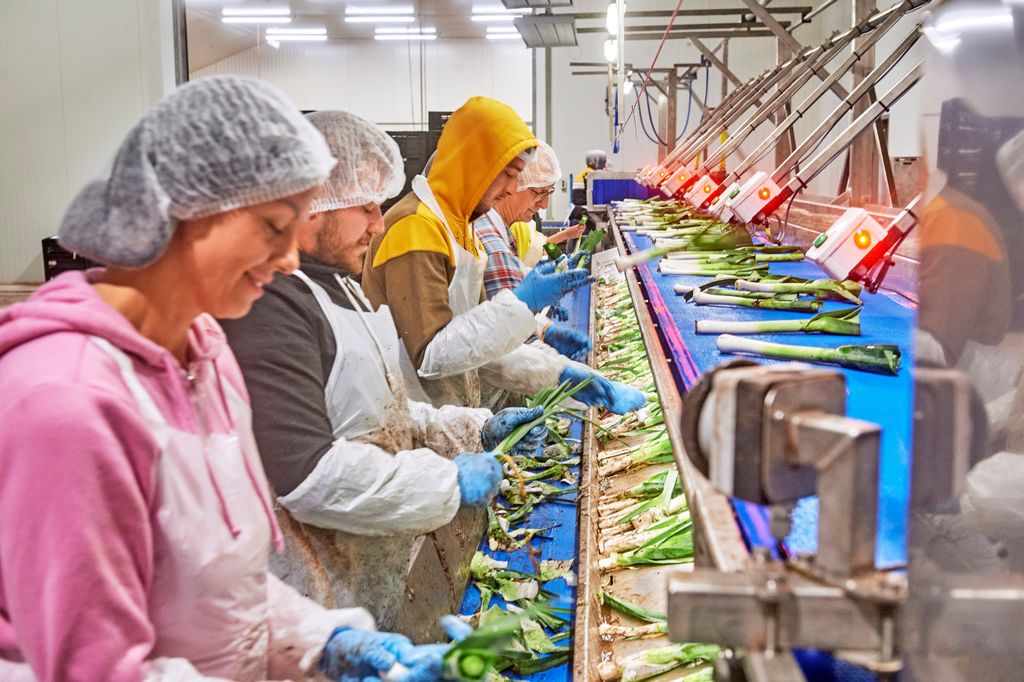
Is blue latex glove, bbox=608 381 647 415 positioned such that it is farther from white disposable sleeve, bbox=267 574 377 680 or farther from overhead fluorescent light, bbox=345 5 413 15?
overhead fluorescent light, bbox=345 5 413 15

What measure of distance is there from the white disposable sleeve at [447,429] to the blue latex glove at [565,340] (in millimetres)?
1740

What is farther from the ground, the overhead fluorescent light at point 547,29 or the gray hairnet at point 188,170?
the overhead fluorescent light at point 547,29

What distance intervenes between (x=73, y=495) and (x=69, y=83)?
806cm

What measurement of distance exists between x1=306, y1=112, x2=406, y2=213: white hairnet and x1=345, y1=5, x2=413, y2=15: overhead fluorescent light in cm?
752

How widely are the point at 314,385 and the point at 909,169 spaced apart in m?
4.44

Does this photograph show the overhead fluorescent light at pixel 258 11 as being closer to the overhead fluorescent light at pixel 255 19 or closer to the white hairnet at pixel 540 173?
the overhead fluorescent light at pixel 255 19

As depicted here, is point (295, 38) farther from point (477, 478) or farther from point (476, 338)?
point (477, 478)

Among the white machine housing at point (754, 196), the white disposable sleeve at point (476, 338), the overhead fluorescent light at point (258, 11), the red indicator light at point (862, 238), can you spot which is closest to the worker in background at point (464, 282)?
the white disposable sleeve at point (476, 338)

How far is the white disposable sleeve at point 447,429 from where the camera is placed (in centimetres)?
315

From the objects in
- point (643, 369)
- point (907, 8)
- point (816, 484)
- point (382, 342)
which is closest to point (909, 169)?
point (907, 8)

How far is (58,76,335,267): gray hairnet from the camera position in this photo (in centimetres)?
136

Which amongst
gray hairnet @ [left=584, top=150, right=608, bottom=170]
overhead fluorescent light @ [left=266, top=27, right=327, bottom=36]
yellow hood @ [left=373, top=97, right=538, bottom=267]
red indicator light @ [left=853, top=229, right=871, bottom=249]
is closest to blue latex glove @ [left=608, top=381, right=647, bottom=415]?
yellow hood @ [left=373, top=97, right=538, bottom=267]

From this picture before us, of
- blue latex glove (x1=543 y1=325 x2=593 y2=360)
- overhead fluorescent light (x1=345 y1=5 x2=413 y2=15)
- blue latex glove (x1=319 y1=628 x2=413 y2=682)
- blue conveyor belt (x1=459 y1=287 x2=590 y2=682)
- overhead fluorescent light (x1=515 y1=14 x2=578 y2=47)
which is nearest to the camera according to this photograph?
blue latex glove (x1=319 y1=628 x2=413 y2=682)

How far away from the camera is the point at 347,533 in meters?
2.59
